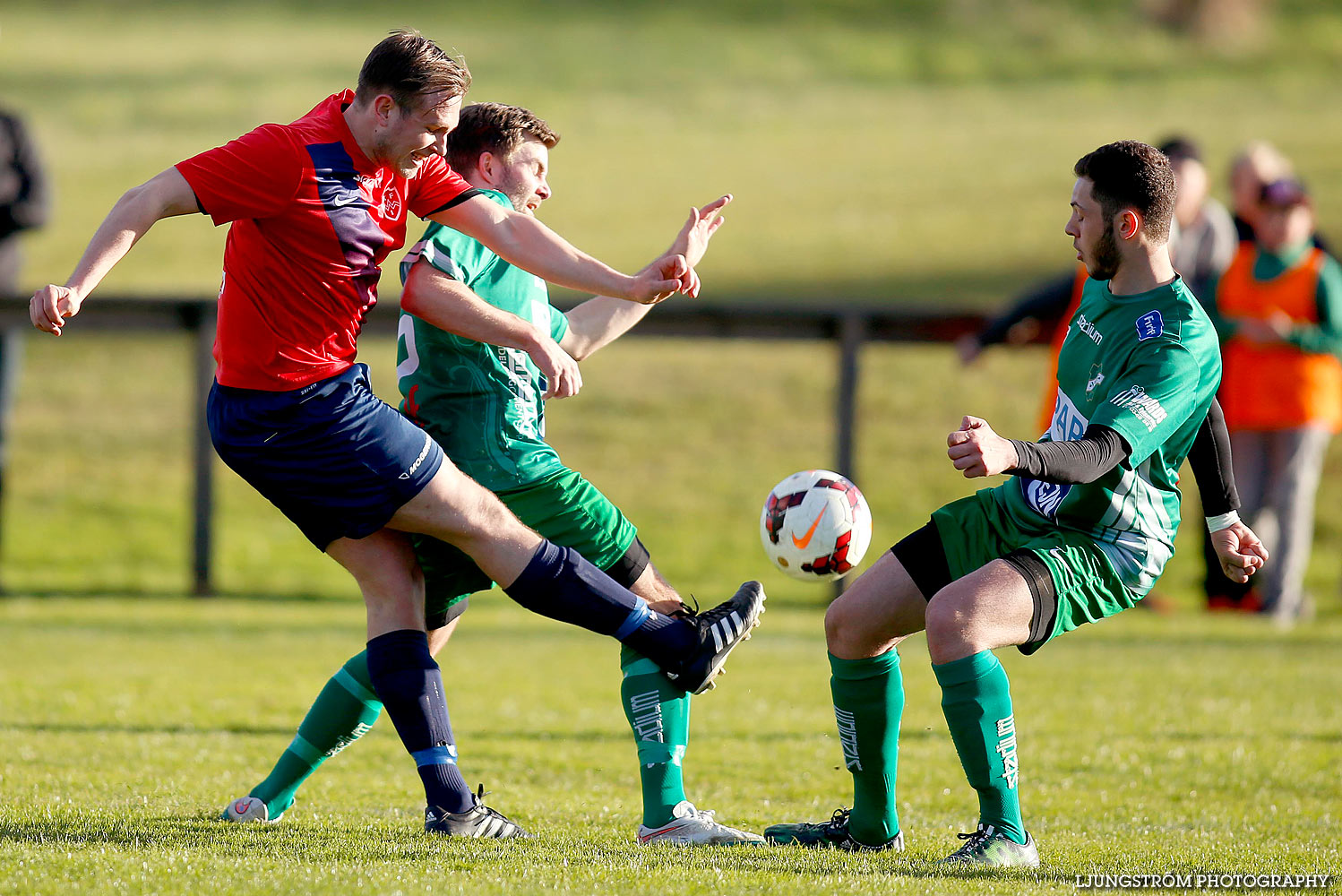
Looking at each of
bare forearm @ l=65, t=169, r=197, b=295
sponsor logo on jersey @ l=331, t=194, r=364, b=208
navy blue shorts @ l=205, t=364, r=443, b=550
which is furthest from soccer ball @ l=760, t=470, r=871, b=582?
bare forearm @ l=65, t=169, r=197, b=295

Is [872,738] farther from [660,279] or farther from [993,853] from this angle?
[660,279]

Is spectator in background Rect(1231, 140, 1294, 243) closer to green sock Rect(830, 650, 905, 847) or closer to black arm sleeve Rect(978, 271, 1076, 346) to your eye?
black arm sleeve Rect(978, 271, 1076, 346)

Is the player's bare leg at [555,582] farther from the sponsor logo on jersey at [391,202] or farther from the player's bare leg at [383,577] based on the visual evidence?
the sponsor logo on jersey at [391,202]

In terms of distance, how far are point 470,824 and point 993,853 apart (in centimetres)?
138

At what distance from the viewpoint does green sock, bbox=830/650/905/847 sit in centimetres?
424

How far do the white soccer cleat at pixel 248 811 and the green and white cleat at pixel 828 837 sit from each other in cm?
144

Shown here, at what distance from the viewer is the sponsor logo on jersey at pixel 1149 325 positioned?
4.02 metres

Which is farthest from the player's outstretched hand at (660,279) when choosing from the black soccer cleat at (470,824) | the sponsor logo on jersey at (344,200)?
the black soccer cleat at (470,824)

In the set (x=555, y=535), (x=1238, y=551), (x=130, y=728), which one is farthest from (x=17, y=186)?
(x=1238, y=551)

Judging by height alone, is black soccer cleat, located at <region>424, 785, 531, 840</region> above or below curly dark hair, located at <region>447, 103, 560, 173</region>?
below

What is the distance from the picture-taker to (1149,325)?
404 cm

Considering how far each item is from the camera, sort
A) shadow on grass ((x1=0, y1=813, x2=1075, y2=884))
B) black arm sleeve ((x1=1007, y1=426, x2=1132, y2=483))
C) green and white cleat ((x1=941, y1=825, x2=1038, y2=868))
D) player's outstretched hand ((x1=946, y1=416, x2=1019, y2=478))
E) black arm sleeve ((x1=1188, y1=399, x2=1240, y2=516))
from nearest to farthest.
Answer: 1. player's outstretched hand ((x1=946, y1=416, x2=1019, y2=478))
2. black arm sleeve ((x1=1007, y1=426, x2=1132, y2=483))
3. shadow on grass ((x1=0, y1=813, x2=1075, y2=884))
4. green and white cleat ((x1=941, y1=825, x2=1038, y2=868))
5. black arm sleeve ((x1=1188, y1=399, x2=1240, y2=516))

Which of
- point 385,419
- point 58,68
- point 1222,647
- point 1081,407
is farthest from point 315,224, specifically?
point 58,68

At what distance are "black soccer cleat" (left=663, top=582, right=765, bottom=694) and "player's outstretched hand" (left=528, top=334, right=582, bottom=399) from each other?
76 cm
